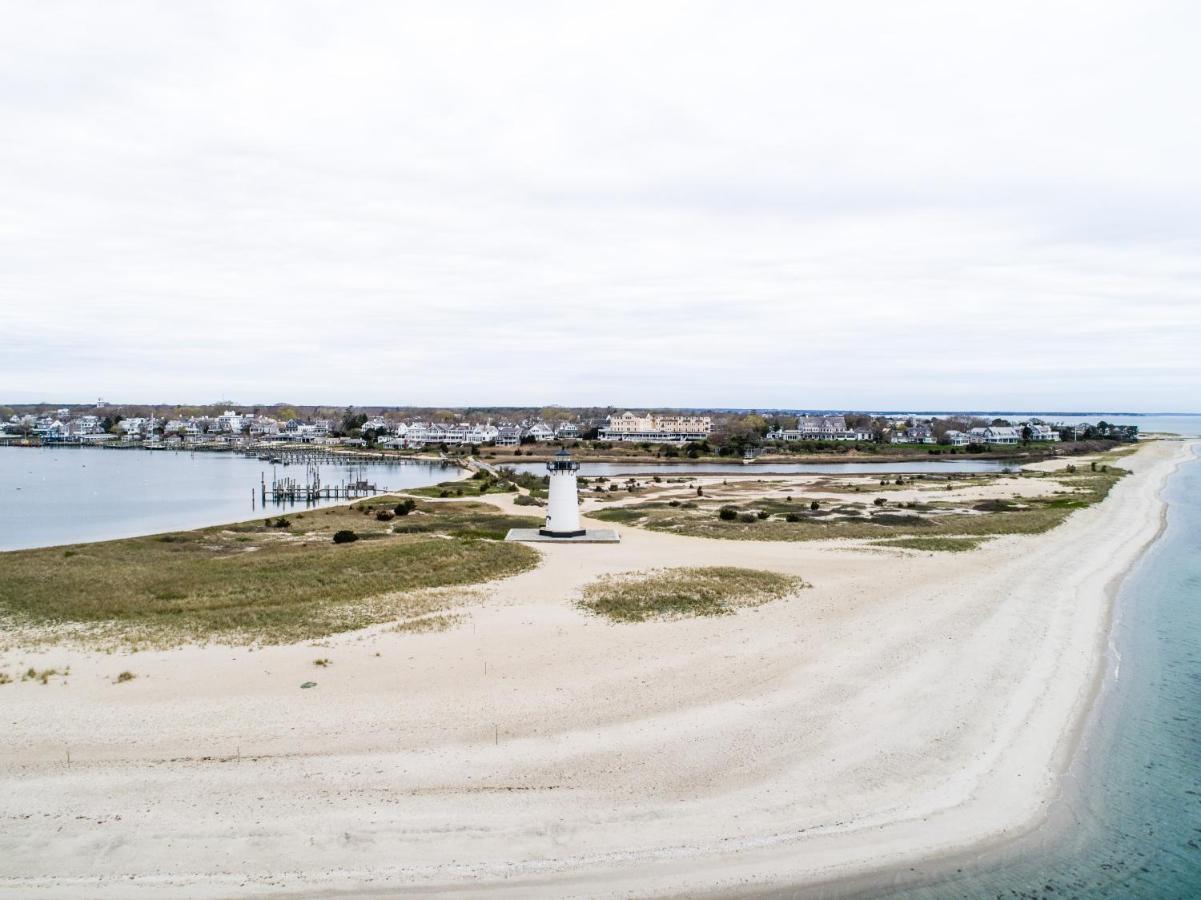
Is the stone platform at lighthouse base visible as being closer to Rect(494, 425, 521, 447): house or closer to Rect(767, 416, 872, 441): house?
Rect(494, 425, 521, 447): house

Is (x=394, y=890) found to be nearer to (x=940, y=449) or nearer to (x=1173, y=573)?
(x=1173, y=573)

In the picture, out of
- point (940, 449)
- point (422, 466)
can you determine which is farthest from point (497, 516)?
point (940, 449)

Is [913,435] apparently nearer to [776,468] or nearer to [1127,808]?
[776,468]

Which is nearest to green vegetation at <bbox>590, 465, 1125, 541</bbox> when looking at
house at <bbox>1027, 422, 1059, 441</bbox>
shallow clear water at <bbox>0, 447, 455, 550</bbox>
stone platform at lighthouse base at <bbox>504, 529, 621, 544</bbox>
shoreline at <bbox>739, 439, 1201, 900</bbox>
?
stone platform at lighthouse base at <bbox>504, 529, 621, 544</bbox>

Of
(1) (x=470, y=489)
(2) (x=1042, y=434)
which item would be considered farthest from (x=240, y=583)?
(2) (x=1042, y=434)

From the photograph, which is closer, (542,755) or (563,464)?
(542,755)

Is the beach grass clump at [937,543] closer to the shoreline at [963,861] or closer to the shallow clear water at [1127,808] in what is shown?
the shallow clear water at [1127,808]

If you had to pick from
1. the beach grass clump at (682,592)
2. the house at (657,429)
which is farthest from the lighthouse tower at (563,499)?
the house at (657,429)
